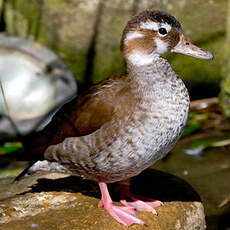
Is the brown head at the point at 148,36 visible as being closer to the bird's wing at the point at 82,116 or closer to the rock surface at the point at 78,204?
the bird's wing at the point at 82,116

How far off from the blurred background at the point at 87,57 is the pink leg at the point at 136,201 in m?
1.54

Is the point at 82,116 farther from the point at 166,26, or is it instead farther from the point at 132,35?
the point at 166,26

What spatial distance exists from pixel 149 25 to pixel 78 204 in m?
1.36

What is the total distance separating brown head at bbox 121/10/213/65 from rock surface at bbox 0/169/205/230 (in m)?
1.09

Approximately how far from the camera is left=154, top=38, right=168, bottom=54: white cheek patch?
3.33m

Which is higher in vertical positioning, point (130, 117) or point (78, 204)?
point (130, 117)

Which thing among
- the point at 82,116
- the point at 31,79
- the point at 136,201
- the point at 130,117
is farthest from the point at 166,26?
the point at 31,79

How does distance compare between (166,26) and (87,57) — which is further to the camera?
(87,57)

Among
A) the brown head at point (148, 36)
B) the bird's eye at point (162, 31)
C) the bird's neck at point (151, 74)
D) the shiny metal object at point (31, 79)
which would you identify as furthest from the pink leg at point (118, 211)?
the shiny metal object at point (31, 79)

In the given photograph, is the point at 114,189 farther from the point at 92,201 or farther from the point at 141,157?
the point at 141,157

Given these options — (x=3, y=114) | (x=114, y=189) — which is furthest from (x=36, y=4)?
(x=114, y=189)

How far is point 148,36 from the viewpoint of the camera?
10.9 feet

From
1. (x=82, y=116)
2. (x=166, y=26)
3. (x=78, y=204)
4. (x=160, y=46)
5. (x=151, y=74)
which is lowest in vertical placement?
(x=78, y=204)

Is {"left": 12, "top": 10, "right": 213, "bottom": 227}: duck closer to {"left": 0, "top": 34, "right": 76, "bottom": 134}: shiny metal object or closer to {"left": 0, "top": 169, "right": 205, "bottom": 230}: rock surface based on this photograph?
{"left": 0, "top": 169, "right": 205, "bottom": 230}: rock surface
